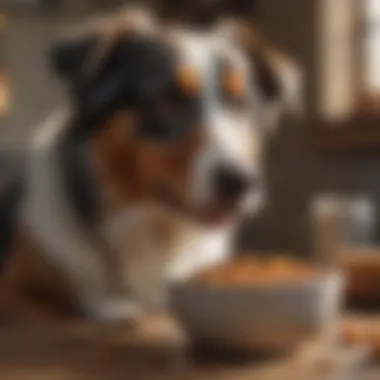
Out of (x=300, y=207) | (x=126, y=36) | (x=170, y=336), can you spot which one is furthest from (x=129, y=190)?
(x=300, y=207)

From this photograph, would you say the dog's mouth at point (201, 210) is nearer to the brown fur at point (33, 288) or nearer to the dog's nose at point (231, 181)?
the dog's nose at point (231, 181)

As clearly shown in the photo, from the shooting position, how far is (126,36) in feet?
4.63

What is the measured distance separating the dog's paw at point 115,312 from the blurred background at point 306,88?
3.05 ft

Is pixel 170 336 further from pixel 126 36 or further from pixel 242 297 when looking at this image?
pixel 126 36

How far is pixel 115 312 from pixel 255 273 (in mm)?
422

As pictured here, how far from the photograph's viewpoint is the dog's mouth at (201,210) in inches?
51.5

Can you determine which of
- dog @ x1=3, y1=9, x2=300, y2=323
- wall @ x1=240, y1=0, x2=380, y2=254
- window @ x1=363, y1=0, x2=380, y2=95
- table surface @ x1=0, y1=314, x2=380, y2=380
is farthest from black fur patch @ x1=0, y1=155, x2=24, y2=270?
window @ x1=363, y1=0, x2=380, y2=95

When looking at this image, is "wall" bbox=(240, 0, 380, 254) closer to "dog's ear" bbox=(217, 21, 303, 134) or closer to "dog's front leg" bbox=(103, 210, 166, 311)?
"dog's ear" bbox=(217, 21, 303, 134)

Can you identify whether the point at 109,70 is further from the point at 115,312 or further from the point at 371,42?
the point at 371,42

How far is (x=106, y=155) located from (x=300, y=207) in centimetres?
89

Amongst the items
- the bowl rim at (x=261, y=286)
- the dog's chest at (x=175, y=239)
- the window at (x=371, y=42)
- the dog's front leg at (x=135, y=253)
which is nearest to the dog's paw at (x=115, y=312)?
the dog's front leg at (x=135, y=253)

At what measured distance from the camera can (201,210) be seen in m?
1.33

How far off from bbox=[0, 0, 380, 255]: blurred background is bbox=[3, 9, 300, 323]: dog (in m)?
0.69

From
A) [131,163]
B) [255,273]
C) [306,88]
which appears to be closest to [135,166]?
[131,163]
